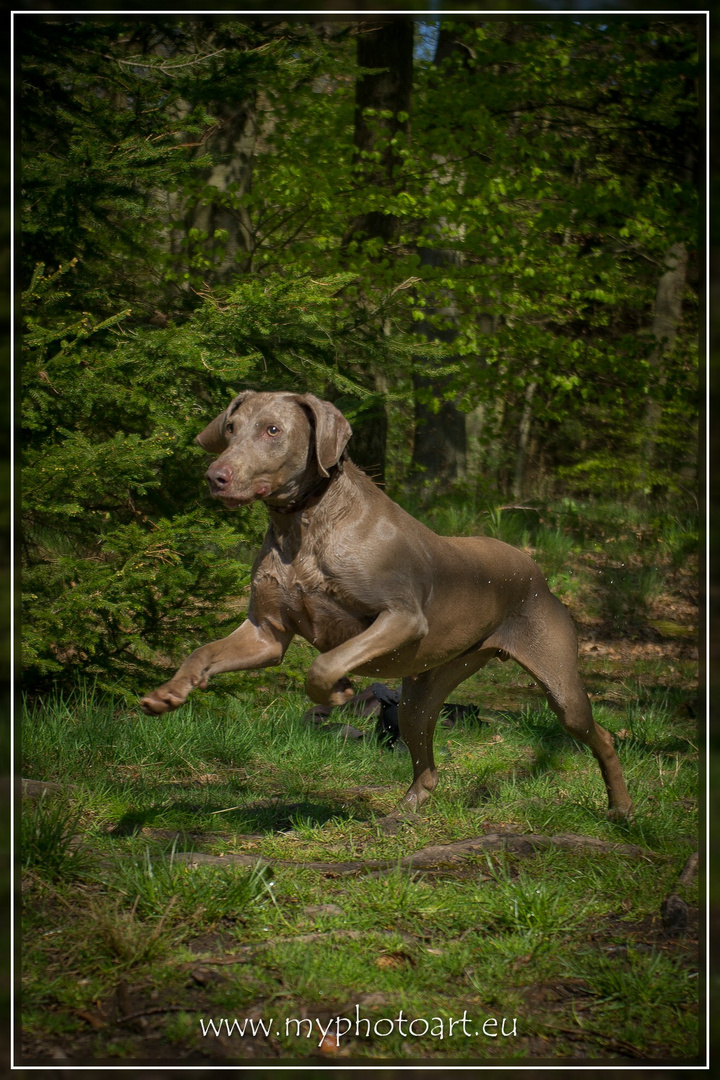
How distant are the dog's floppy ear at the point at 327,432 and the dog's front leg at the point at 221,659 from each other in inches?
32.0

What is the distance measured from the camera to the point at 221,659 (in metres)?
4.28

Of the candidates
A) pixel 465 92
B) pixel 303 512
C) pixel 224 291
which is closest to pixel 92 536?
pixel 224 291

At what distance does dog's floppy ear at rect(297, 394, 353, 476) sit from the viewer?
4.21m

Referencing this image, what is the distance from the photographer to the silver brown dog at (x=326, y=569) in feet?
13.6

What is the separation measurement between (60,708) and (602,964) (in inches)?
152

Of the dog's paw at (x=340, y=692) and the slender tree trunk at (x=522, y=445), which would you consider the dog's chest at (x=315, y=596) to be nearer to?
the dog's paw at (x=340, y=692)

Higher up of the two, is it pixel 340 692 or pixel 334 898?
pixel 340 692

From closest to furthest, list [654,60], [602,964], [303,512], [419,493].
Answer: [602,964], [303,512], [654,60], [419,493]

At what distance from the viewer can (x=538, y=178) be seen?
1074cm

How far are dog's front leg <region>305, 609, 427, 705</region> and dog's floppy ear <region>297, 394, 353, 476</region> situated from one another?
2.33 feet

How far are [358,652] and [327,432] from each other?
3.12ft

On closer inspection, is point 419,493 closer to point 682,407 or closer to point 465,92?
point 682,407

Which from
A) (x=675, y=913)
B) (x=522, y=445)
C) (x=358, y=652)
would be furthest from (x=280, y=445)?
(x=522, y=445)

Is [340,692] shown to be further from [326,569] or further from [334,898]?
[334,898]
